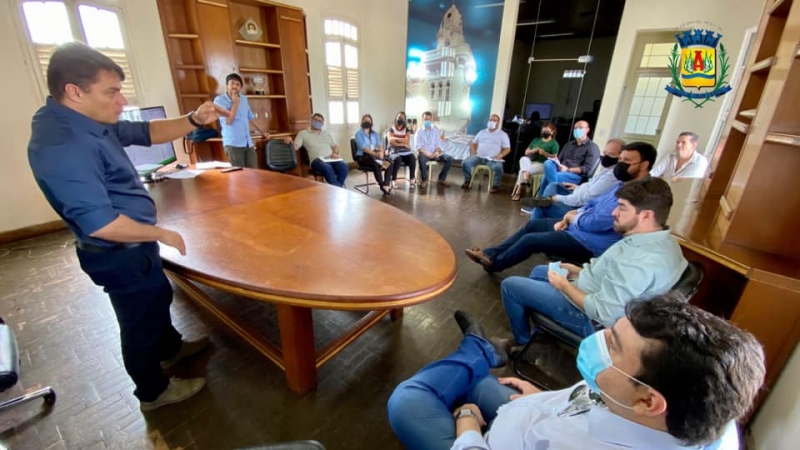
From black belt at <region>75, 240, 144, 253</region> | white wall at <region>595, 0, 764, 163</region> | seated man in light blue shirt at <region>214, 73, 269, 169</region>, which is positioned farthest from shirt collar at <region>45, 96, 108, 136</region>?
white wall at <region>595, 0, 764, 163</region>

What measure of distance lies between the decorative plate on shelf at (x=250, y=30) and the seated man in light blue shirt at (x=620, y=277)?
494 centimetres

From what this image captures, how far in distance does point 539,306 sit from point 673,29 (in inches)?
213

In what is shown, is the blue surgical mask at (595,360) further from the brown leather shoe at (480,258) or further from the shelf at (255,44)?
the shelf at (255,44)

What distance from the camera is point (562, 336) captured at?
151 centimetres

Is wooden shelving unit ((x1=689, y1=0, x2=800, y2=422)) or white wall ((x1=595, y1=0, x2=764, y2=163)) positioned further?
white wall ((x1=595, y1=0, x2=764, y2=163))

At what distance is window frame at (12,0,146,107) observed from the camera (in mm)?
2912

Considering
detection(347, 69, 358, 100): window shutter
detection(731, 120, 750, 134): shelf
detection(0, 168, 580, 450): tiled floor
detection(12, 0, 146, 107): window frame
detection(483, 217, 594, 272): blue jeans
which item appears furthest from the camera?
detection(347, 69, 358, 100): window shutter

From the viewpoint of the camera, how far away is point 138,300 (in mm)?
1297

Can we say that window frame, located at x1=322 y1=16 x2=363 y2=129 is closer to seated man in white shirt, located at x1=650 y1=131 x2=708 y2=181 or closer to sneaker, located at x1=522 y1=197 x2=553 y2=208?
sneaker, located at x1=522 y1=197 x2=553 y2=208

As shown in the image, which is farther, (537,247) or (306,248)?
(537,247)

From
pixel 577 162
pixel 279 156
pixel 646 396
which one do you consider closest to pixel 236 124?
pixel 279 156

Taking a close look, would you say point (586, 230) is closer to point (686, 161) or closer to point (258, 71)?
point (686, 161)

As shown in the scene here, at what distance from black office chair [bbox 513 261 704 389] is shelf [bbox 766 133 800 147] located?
22.7 inches

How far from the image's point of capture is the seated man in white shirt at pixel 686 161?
3197 millimetres
